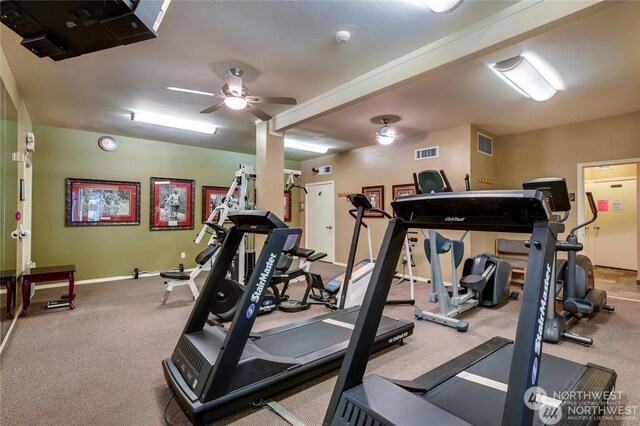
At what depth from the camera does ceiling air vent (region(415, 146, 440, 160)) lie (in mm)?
5523

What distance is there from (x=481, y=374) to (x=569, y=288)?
7.29 ft

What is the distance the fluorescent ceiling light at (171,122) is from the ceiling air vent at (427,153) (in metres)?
3.70

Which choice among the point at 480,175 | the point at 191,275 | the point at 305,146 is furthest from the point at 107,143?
the point at 480,175

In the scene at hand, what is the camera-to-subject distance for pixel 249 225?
230 centimetres

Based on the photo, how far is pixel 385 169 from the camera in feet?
21.0

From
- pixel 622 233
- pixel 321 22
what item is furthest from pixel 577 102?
pixel 622 233

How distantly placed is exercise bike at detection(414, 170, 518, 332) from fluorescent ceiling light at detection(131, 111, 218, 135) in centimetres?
358

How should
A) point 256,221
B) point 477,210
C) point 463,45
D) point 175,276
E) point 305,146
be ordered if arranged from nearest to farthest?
point 477,210
point 256,221
point 463,45
point 175,276
point 305,146

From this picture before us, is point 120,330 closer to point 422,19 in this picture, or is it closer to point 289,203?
point 422,19

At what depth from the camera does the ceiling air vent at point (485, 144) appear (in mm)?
5355

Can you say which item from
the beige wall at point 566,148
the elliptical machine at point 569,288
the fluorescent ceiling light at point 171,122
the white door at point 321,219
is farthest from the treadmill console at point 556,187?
the white door at point 321,219

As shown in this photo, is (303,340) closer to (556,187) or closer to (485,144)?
(556,187)

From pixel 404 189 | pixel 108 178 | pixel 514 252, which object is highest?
pixel 108 178

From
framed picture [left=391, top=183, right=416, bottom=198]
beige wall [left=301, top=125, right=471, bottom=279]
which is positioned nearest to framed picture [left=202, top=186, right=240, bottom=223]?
beige wall [left=301, top=125, right=471, bottom=279]
